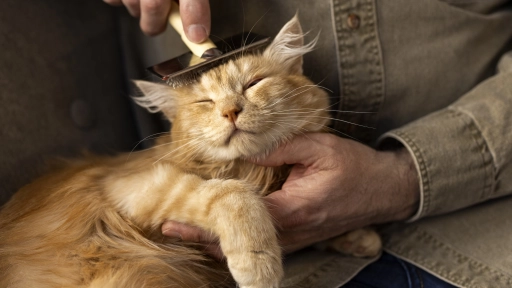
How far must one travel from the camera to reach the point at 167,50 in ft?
5.77

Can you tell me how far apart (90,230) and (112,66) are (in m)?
0.77

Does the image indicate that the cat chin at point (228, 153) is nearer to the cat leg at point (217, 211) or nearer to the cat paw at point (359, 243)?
the cat leg at point (217, 211)

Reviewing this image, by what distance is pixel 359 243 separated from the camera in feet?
5.01

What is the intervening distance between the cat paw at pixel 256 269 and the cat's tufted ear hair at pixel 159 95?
62 cm

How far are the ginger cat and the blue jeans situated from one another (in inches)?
16.4

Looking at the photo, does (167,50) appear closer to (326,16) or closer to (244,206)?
(326,16)

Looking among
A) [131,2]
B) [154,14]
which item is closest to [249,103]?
[154,14]

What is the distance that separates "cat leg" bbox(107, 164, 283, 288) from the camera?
3.73 ft

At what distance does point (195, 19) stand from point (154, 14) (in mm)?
167

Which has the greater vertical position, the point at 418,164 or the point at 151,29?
the point at 151,29

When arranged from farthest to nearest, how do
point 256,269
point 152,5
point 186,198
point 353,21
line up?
point 353,21
point 152,5
point 186,198
point 256,269

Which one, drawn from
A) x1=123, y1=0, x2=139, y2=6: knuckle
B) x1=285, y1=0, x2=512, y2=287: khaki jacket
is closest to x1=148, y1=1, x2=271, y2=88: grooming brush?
x1=123, y1=0, x2=139, y2=6: knuckle

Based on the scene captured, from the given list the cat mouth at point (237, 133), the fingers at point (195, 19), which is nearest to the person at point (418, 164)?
the fingers at point (195, 19)

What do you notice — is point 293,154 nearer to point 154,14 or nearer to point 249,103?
point 249,103
